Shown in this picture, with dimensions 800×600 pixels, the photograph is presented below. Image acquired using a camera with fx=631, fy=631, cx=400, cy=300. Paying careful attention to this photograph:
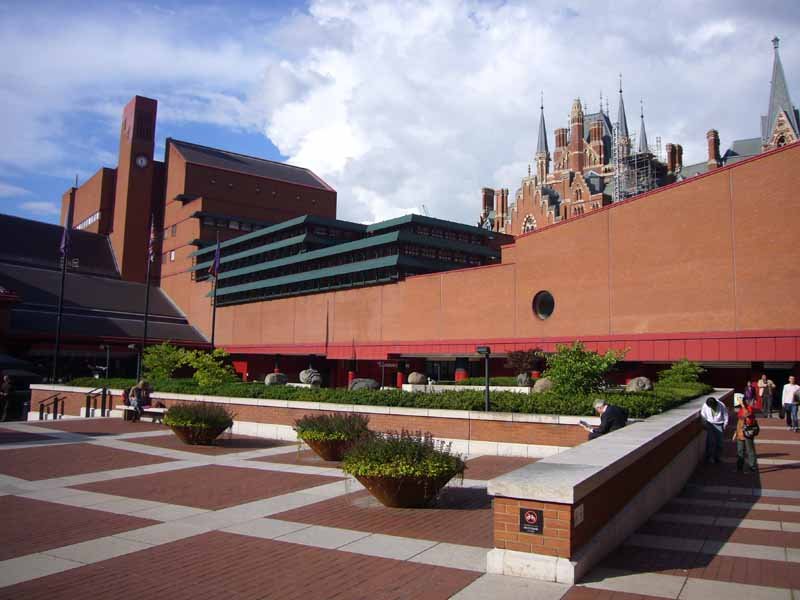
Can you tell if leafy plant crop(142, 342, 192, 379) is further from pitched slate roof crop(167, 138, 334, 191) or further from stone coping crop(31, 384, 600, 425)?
pitched slate roof crop(167, 138, 334, 191)

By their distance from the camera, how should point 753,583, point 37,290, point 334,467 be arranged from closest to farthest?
point 753,583 → point 334,467 → point 37,290

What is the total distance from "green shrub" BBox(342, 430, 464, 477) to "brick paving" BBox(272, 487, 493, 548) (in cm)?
58

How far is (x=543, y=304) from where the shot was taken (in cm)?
4209

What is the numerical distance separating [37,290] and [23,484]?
65380 mm

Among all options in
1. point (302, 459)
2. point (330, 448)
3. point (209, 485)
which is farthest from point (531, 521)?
point (302, 459)

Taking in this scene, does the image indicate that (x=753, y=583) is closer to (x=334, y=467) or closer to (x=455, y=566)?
(x=455, y=566)

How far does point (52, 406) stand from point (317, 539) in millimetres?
27542

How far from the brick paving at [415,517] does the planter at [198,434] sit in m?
7.78

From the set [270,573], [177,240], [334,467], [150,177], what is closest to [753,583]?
[270,573]

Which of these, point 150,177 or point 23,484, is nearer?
point 23,484

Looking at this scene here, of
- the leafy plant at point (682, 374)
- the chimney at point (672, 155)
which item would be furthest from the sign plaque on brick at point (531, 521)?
the chimney at point (672, 155)

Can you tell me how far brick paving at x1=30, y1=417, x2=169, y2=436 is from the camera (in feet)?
68.6

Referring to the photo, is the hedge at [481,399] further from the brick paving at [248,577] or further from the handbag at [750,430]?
the brick paving at [248,577]

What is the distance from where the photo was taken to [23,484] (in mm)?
12023
